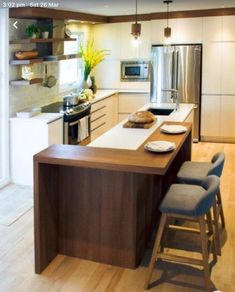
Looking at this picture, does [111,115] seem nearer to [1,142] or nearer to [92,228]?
[1,142]

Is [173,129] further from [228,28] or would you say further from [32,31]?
[228,28]

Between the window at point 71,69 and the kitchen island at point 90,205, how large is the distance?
152 inches

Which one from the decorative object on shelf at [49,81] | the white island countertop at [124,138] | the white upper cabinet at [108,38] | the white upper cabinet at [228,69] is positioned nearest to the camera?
the white island countertop at [124,138]

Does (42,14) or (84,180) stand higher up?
(42,14)

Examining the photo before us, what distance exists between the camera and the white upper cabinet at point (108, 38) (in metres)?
8.16

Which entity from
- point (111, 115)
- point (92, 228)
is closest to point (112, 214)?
point (92, 228)

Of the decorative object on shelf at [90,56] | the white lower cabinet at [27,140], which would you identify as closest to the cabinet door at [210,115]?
the decorative object on shelf at [90,56]

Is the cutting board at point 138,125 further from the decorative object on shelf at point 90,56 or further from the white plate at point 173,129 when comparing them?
the decorative object on shelf at point 90,56

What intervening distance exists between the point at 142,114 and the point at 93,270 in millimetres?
2058

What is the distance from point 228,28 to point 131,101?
2231mm

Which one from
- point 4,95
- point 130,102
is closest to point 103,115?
point 130,102

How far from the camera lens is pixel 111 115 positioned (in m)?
8.08

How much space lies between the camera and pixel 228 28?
735 centimetres

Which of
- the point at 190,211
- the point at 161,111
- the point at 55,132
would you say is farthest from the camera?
the point at 161,111
